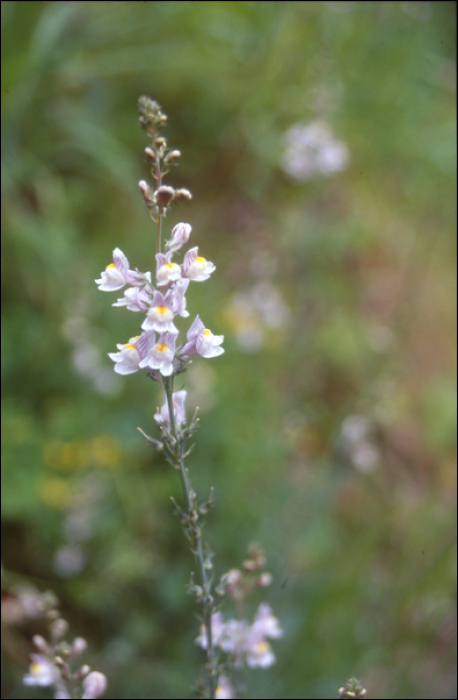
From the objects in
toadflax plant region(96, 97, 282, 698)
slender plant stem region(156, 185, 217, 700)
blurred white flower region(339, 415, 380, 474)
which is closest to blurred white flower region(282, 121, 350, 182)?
blurred white flower region(339, 415, 380, 474)

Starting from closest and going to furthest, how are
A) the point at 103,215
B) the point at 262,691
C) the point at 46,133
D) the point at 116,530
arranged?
the point at 262,691
the point at 116,530
the point at 46,133
the point at 103,215

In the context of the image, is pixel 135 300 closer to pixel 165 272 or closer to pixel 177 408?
pixel 165 272

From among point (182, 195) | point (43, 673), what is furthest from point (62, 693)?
point (182, 195)

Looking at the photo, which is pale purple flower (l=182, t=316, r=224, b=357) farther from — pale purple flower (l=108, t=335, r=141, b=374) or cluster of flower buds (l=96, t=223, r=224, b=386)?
pale purple flower (l=108, t=335, r=141, b=374)

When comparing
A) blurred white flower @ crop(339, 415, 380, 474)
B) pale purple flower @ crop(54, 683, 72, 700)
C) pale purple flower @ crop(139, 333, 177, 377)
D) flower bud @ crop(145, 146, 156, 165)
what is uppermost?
blurred white flower @ crop(339, 415, 380, 474)

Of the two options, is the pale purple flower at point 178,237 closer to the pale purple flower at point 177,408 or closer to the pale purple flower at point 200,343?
the pale purple flower at point 200,343

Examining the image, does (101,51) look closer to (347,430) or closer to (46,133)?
(46,133)

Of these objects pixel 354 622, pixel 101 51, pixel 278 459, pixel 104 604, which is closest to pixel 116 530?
pixel 104 604
